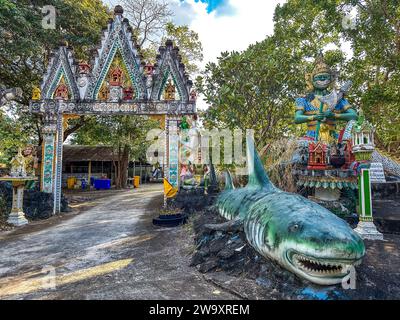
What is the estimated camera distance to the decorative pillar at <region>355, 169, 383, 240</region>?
5.44 m

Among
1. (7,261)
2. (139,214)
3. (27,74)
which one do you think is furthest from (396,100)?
(27,74)

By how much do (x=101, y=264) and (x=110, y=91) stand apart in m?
7.77

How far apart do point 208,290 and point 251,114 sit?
6751mm

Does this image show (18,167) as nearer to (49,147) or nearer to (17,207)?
(17,207)

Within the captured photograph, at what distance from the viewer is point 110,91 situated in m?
10.6

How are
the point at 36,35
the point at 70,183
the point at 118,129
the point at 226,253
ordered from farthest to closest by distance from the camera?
the point at 70,183
the point at 118,129
the point at 36,35
the point at 226,253

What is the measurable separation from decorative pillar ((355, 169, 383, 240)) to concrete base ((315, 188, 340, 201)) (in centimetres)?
150

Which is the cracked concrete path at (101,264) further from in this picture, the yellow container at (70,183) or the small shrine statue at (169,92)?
the yellow container at (70,183)

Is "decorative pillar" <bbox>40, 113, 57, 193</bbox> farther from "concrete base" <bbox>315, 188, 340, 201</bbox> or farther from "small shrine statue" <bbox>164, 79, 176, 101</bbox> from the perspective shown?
"concrete base" <bbox>315, 188, 340, 201</bbox>

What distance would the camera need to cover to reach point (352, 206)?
7074mm

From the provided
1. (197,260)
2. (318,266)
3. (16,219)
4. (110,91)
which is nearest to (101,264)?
(197,260)

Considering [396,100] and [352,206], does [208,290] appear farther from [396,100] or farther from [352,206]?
[396,100]

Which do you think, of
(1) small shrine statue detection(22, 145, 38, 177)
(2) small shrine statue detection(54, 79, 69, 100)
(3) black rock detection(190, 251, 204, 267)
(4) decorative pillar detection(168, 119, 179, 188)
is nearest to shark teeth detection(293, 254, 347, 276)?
(3) black rock detection(190, 251, 204, 267)
